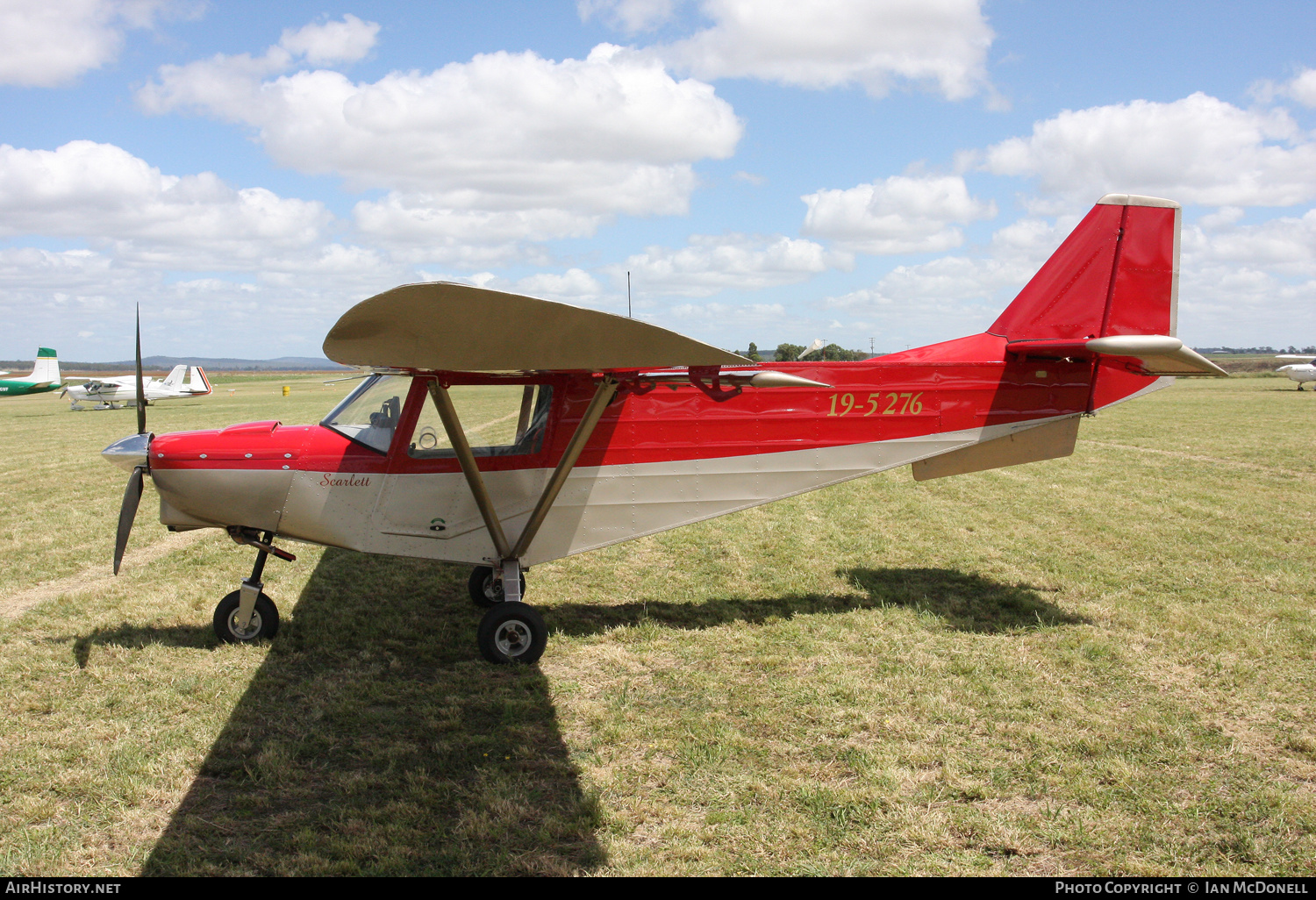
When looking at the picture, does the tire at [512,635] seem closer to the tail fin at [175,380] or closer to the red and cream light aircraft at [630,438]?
the red and cream light aircraft at [630,438]

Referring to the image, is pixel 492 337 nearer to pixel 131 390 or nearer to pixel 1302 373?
pixel 131 390

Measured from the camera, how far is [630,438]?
605 cm

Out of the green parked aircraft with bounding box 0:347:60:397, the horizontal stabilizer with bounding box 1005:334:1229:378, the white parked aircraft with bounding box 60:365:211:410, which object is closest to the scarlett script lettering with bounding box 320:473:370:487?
the horizontal stabilizer with bounding box 1005:334:1229:378

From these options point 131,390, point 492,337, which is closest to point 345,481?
point 492,337

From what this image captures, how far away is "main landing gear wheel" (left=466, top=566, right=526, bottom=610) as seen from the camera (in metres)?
6.80

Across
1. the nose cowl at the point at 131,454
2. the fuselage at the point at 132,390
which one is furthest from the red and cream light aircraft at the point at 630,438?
the fuselage at the point at 132,390

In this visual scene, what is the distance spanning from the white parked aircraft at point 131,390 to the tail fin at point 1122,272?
43565mm

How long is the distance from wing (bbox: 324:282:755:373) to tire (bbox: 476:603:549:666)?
191cm

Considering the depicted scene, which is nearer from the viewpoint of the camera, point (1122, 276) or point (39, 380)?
point (1122, 276)

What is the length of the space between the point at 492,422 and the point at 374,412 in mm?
867

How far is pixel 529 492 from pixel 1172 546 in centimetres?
685
